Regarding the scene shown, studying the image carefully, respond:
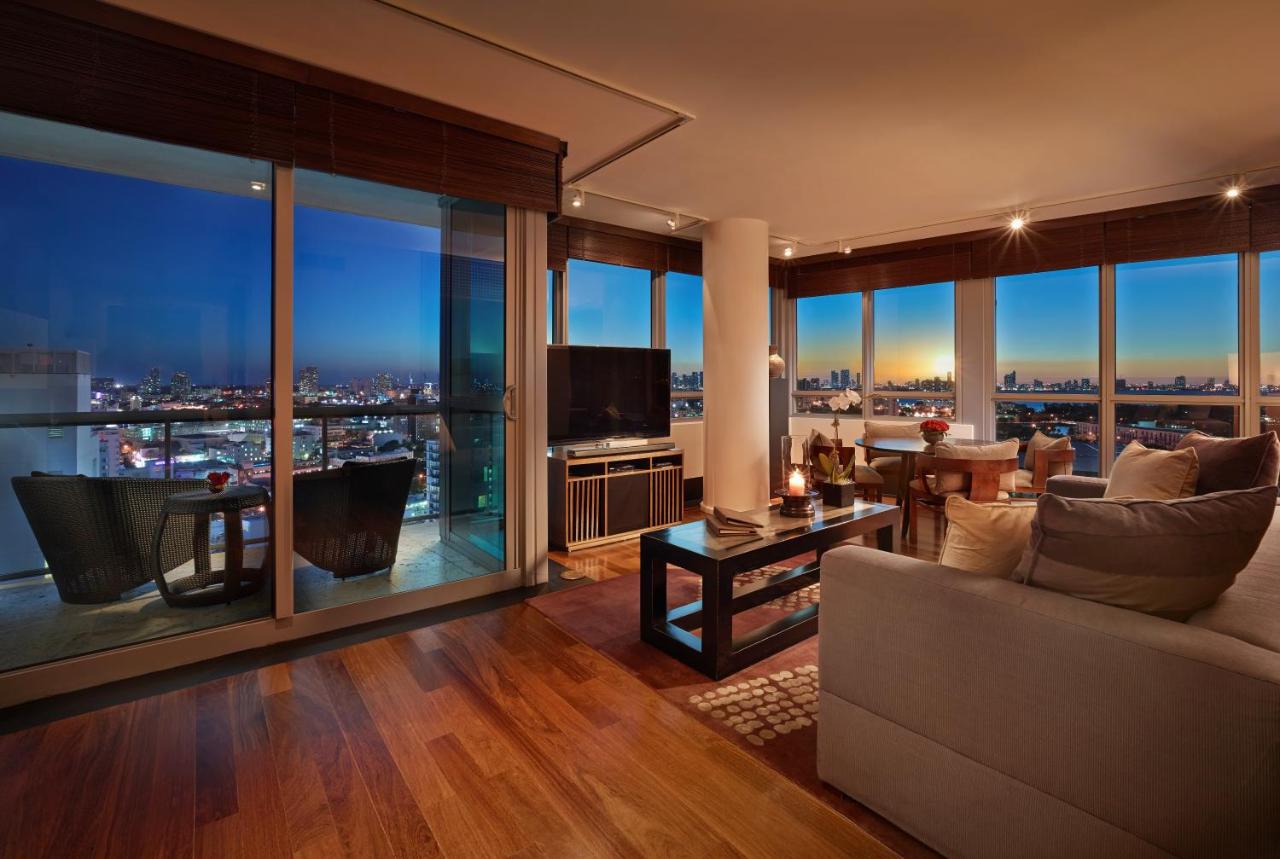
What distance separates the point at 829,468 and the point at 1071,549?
1994mm

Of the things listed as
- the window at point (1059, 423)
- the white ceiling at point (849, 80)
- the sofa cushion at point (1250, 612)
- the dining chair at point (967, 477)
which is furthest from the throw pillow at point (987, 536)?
the window at point (1059, 423)

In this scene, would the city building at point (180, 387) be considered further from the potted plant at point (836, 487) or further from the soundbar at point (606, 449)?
the potted plant at point (836, 487)

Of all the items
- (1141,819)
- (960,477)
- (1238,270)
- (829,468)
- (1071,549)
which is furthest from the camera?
(1238,270)

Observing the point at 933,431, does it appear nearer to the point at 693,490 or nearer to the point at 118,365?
the point at 693,490

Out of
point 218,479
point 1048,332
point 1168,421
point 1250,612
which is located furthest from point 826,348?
point 218,479

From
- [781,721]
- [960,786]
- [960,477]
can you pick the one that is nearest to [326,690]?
[781,721]

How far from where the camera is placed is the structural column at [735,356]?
4.93 meters

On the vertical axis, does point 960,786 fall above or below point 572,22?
below

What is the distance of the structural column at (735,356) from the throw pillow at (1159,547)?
3625mm

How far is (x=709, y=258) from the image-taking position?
504 centimetres

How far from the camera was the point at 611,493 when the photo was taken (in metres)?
4.48

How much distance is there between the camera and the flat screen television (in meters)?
4.38

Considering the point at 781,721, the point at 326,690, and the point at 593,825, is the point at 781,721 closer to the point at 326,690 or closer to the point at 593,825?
the point at 593,825

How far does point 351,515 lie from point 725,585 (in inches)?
74.5
